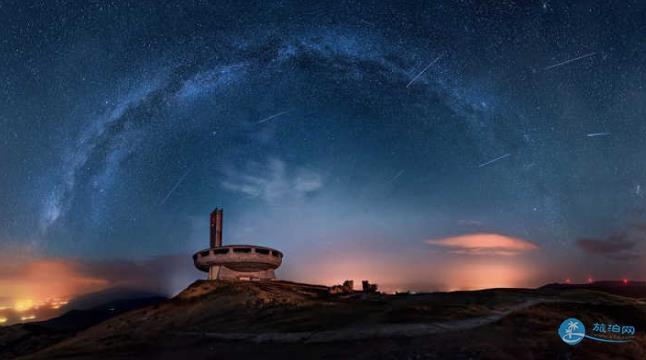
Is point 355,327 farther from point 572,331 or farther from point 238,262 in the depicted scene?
point 238,262

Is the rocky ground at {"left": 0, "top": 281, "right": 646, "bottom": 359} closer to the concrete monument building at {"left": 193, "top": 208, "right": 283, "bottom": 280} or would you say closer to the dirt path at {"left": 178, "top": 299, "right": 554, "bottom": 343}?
the dirt path at {"left": 178, "top": 299, "right": 554, "bottom": 343}

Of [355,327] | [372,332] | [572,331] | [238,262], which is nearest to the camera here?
[372,332]

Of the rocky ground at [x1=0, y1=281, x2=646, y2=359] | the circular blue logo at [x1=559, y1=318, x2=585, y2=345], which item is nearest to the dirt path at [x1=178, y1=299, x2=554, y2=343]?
the rocky ground at [x1=0, y1=281, x2=646, y2=359]

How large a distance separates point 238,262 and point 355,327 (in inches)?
1072

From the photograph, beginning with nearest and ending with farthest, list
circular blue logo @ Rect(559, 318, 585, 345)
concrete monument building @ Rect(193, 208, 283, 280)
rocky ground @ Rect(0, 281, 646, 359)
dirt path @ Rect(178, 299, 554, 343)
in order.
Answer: rocky ground @ Rect(0, 281, 646, 359) < circular blue logo @ Rect(559, 318, 585, 345) < dirt path @ Rect(178, 299, 554, 343) < concrete monument building @ Rect(193, 208, 283, 280)

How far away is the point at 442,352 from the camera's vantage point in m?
14.1

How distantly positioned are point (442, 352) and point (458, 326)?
3.64 metres

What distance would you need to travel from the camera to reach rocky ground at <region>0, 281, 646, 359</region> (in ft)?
49.2

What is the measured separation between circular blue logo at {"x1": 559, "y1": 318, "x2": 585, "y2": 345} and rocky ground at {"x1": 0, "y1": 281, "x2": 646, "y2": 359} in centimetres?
37

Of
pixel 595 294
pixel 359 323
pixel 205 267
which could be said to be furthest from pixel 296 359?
pixel 205 267

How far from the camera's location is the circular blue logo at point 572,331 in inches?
627

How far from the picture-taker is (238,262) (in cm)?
4269

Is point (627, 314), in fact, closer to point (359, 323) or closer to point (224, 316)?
point (359, 323)

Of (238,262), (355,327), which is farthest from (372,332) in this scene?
(238,262)
